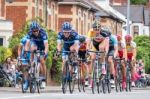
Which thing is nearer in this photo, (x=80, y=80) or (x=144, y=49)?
(x=80, y=80)

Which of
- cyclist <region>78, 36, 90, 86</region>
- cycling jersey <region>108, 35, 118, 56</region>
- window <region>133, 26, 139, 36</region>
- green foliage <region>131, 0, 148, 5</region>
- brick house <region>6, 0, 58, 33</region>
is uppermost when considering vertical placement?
green foliage <region>131, 0, 148, 5</region>

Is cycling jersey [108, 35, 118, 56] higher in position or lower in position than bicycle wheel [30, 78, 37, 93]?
higher

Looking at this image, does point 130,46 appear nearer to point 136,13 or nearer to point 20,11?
point 20,11

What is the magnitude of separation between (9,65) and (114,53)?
14.5m

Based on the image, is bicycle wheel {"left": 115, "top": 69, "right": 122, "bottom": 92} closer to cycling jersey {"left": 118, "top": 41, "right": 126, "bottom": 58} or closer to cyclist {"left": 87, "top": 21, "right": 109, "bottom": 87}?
cycling jersey {"left": 118, "top": 41, "right": 126, "bottom": 58}

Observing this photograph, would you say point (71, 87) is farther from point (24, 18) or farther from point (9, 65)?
point (24, 18)

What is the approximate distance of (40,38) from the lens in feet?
70.1

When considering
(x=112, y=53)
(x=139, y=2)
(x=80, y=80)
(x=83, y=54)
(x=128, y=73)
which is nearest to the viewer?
(x=112, y=53)

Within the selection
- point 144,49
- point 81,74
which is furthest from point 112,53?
point 144,49

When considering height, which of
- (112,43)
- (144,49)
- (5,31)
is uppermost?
(5,31)

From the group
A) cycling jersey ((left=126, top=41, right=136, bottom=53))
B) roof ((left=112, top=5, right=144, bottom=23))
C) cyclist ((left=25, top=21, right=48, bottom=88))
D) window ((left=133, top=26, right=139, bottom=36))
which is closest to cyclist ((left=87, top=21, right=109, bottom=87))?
cyclist ((left=25, top=21, right=48, bottom=88))

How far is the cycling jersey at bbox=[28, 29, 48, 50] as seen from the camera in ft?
69.9

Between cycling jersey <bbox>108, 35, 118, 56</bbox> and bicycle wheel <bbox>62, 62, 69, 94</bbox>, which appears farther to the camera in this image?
cycling jersey <bbox>108, 35, 118, 56</bbox>

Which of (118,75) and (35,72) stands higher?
(35,72)
